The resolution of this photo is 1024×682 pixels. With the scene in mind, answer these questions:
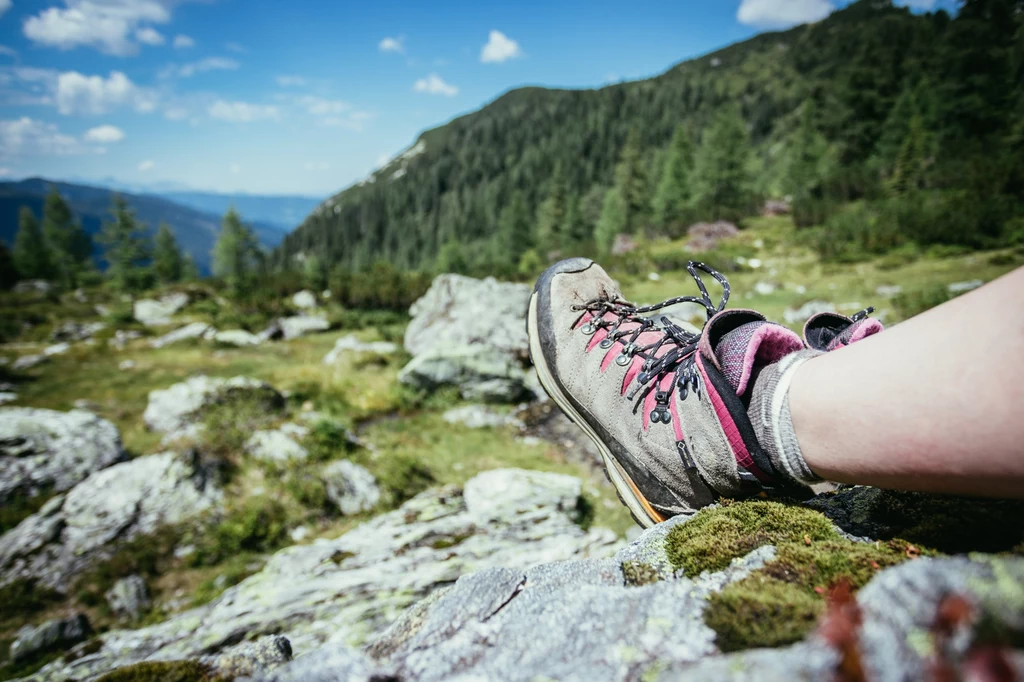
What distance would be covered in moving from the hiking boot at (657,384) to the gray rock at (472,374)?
7210 mm

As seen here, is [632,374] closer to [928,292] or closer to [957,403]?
[957,403]

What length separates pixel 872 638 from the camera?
0.57 meters

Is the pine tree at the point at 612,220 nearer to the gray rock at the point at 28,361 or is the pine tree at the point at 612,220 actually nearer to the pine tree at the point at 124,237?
the gray rock at the point at 28,361

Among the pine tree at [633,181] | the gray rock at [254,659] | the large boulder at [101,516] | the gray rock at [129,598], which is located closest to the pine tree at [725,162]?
the pine tree at [633,181]

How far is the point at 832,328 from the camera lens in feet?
5.65

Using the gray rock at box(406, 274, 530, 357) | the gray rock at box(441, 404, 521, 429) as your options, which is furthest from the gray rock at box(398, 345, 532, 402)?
the gray rock at box(406, 274, 530, 357)

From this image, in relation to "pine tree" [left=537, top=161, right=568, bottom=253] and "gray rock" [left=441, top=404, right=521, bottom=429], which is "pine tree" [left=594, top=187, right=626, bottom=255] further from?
"gray rock" [left=441, top=404, right=521, bottom=429]

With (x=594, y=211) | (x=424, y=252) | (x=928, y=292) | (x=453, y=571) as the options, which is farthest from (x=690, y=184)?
(x=424, y=252)

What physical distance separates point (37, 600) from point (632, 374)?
705 centimetres

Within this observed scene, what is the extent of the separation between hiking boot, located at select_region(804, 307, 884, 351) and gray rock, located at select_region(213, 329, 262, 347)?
16690mm

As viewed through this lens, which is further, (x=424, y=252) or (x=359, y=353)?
(x=424, y=252)

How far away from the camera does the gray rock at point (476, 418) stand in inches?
350

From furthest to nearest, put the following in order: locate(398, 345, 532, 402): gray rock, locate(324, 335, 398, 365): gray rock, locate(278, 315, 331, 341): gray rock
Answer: locate(278, 315, 331, 341): gray rock → locate(324, 335, 398, 365): gray rock → locate(398, 345, 532, 402): gray rock

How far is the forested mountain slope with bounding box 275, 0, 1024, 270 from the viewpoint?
65.1ft
